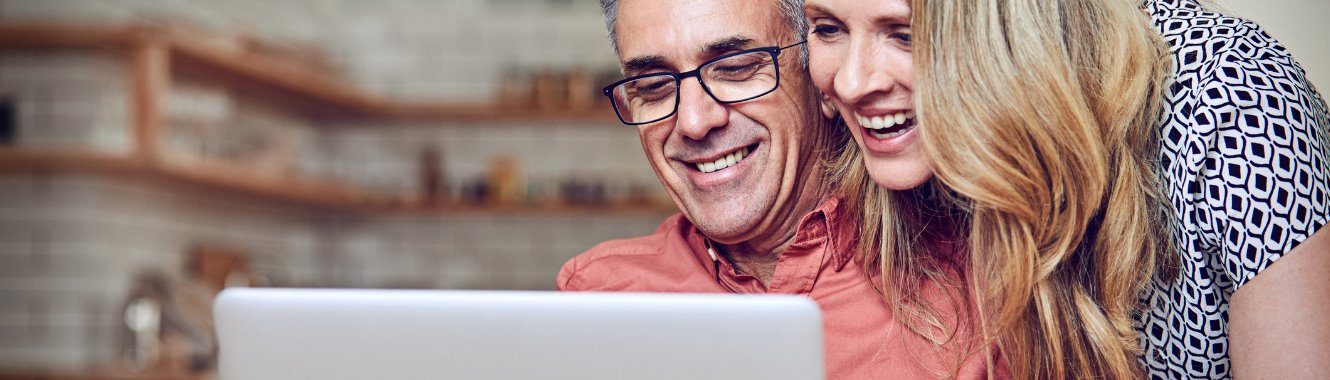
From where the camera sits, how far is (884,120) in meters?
1.33

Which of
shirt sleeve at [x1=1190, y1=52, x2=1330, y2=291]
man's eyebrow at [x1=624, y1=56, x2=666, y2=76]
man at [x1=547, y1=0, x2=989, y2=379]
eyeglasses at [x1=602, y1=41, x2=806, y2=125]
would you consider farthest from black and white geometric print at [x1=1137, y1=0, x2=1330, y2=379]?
man's eyebrow at [x1=624, y1=56, x2=666, y2=76]

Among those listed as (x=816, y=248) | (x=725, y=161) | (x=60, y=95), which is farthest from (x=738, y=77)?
(x=60, y=95)

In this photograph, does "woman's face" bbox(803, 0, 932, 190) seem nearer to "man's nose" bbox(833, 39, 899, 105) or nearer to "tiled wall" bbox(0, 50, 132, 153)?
"man's nose" bbox(833, 39, 899, 105)

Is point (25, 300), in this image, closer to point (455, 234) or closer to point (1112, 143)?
point (455, 234)

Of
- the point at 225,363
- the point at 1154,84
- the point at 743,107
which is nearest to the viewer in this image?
the point at 225,363

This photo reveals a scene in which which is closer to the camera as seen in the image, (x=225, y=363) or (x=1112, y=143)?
(x=225, y=363)

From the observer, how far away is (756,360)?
823 mm

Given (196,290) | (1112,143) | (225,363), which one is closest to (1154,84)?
(1112,143)

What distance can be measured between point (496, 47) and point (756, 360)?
3.78 metres

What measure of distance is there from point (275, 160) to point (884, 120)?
2.93m

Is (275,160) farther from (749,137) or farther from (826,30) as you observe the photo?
(826,30)

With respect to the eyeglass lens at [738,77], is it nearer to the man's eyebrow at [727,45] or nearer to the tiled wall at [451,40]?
the man's eyebrow at [727,45]

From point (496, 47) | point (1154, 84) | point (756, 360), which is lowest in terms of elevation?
point (496, 47)

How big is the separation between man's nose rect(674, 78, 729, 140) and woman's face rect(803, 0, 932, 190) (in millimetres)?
201
